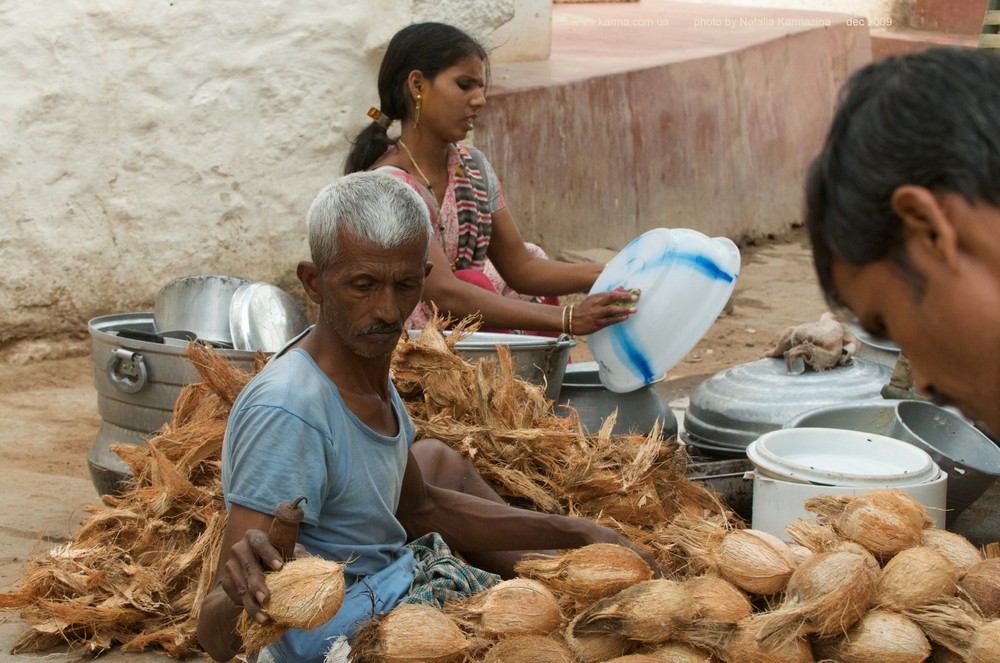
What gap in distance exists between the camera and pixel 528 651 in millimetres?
2285

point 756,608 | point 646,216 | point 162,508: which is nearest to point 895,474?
point 756,608

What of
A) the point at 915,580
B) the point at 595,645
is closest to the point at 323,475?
the point at 595,645

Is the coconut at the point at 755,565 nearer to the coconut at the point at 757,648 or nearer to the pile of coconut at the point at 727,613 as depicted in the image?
the pile of coconut at the point at 727,613

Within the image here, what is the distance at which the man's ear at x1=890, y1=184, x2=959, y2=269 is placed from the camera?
111cm

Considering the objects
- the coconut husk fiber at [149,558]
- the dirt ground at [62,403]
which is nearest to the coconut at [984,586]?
the coconut husk fiber at [149,558]

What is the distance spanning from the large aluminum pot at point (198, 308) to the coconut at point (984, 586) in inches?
99.0

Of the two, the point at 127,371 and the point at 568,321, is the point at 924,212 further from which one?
the point at 127,371

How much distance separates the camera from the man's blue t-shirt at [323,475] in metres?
2.26

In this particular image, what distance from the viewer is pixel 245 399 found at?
235 cm

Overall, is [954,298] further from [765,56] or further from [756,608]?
[765,56]

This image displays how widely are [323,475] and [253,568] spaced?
17.3 inches

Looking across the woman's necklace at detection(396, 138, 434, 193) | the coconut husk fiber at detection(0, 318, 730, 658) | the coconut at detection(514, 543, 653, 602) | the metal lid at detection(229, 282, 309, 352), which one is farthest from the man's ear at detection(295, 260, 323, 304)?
the woman's necklace at detection(396, 138, 434, 193)

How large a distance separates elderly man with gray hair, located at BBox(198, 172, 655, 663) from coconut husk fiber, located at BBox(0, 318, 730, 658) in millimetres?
640

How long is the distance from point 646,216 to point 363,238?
651 cm
